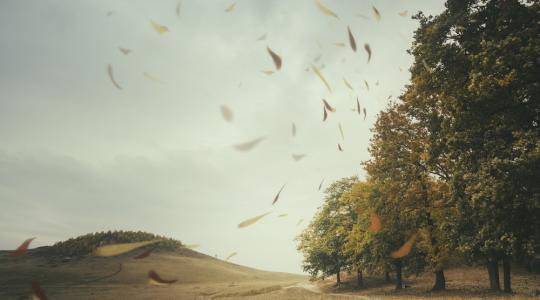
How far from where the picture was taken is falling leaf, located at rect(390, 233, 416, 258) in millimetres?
25031

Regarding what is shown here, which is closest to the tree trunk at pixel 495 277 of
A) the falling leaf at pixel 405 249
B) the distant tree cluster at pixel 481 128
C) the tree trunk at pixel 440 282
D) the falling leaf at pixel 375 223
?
the distant tree cluster at pixel 481 128

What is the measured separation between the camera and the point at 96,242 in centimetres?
7569

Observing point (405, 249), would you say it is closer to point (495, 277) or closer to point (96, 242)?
point (495, 277)

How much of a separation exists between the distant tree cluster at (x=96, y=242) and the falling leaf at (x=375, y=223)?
149 feet

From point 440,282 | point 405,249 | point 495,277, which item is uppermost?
point 405,249

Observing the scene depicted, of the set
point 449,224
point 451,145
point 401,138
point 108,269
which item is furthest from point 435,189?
point 108,269

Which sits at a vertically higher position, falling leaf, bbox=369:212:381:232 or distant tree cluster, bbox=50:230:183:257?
falling leaf, bbox=369:212:381:232

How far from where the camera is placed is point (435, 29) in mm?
15742

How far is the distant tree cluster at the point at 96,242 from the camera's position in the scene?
68.3 metres

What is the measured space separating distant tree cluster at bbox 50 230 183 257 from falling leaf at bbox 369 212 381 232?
45.4 metres

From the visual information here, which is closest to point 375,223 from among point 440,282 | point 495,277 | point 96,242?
point 440,282

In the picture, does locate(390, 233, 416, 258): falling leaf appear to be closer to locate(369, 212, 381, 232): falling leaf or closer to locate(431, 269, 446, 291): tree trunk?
locate(431, 269, 446, 291): tree trunk

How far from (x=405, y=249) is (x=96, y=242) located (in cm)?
7394

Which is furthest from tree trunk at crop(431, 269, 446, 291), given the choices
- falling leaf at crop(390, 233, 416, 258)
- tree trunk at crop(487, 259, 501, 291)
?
tree trunk at crop(487, 259, 501, 291)
